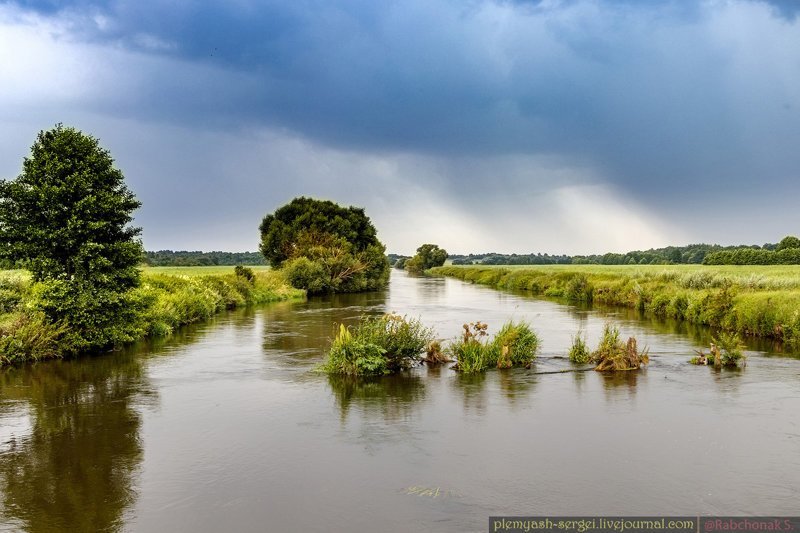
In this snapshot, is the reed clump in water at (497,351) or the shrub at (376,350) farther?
the reed clump in water at (497,351)

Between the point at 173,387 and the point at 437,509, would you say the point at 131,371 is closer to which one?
the point at 173,387

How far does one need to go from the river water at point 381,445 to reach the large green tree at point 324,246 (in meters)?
37.4

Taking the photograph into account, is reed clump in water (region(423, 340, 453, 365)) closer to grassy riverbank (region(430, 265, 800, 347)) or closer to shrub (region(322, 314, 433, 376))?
shrub (region(322, 314, 433, 376))

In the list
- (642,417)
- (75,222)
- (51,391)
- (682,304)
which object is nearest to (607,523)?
(642,417)

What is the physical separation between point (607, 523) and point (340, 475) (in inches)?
146

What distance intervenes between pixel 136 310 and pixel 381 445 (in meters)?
14.1

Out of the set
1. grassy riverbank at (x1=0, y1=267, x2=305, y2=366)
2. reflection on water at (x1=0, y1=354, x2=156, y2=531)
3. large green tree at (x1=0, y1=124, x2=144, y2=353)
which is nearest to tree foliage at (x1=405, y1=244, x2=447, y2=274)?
grassy riverbank at (x1=0, y1=267, x2=305, y2=366)

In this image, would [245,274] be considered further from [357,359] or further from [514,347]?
[514,347]

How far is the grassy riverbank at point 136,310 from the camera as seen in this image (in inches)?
707

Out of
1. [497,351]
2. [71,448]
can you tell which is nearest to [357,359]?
[497,351]

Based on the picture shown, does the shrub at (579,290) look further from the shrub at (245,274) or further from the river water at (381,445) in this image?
the river water at (381,445)

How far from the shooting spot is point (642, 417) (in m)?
12.1

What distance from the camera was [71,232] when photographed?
60.2ft

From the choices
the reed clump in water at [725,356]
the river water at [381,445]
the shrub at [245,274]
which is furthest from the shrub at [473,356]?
the shrub at [245,274]
